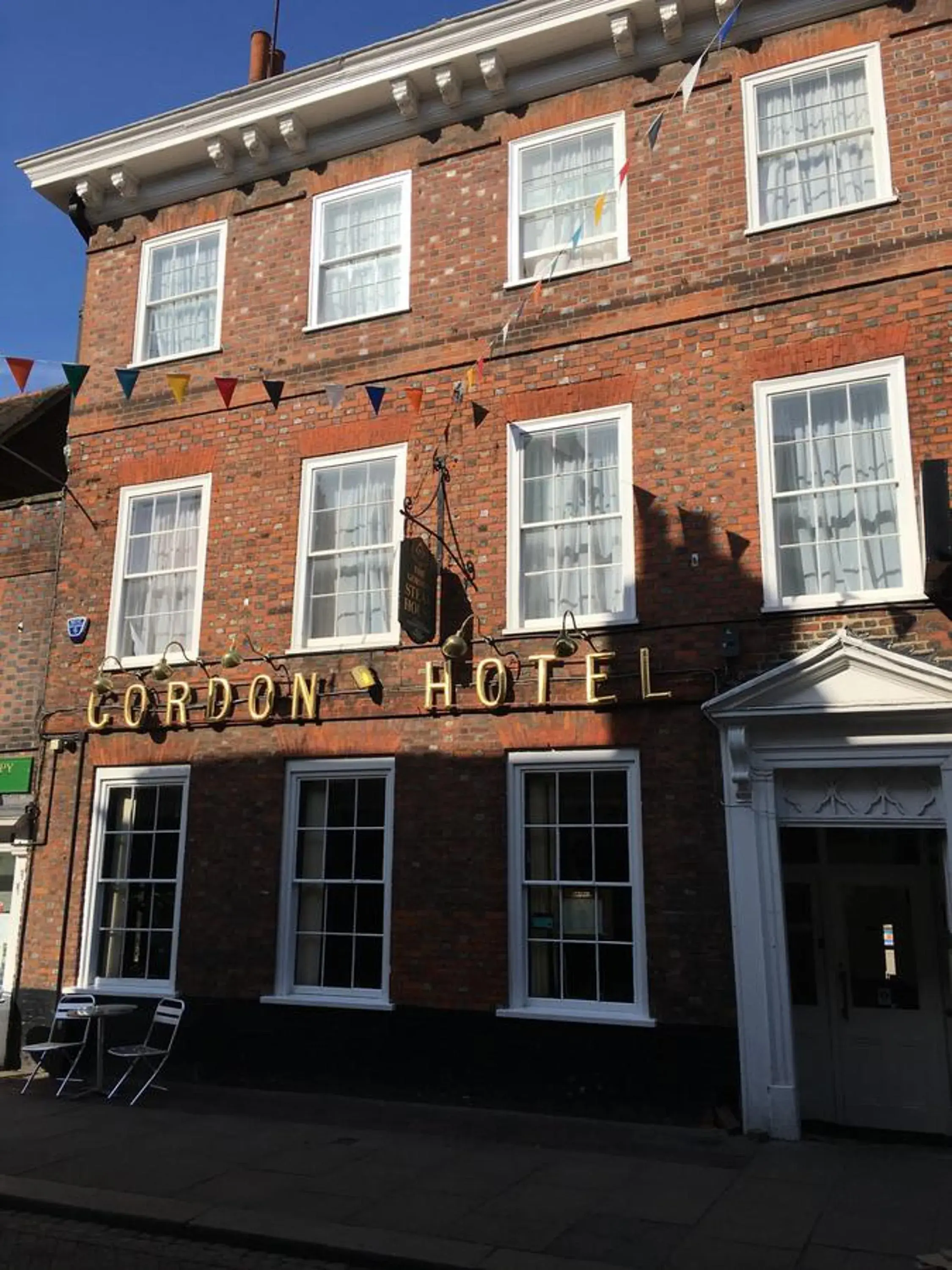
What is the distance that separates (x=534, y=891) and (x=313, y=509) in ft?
15.4

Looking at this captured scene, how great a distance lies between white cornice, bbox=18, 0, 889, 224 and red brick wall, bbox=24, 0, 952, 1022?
25 cm

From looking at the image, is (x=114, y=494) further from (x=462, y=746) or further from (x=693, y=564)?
(x=693, y=564)

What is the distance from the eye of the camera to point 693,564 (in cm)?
932

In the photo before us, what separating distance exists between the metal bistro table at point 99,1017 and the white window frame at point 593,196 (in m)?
8.19

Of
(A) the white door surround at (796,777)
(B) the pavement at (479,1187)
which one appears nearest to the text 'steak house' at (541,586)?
(A) the white door surround at (796,777)

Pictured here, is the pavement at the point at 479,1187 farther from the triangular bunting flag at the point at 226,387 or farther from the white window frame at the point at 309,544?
the triangular bunting flag at the point at 226,387

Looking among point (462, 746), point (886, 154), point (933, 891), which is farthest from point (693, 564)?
point (886, 154)

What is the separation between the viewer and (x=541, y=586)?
1006cm

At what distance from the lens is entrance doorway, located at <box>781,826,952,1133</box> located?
877 cm

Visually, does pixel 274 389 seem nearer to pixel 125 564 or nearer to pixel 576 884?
pixel 125 564

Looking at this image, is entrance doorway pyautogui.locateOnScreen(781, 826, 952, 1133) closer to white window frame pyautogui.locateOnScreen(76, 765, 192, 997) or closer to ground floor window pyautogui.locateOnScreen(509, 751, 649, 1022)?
ground floor window pyautogui.locateOnScreen(509, 751, 649, 1022)

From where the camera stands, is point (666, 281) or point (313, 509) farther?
point (313, 509)

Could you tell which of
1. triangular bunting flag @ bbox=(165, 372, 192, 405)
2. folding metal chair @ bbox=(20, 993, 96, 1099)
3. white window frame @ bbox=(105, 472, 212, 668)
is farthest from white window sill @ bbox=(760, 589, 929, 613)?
folding metal chair @ bbox=(20, 993, 96, 1099)

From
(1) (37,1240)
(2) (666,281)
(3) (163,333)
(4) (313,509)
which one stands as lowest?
(1) (37,1240)
